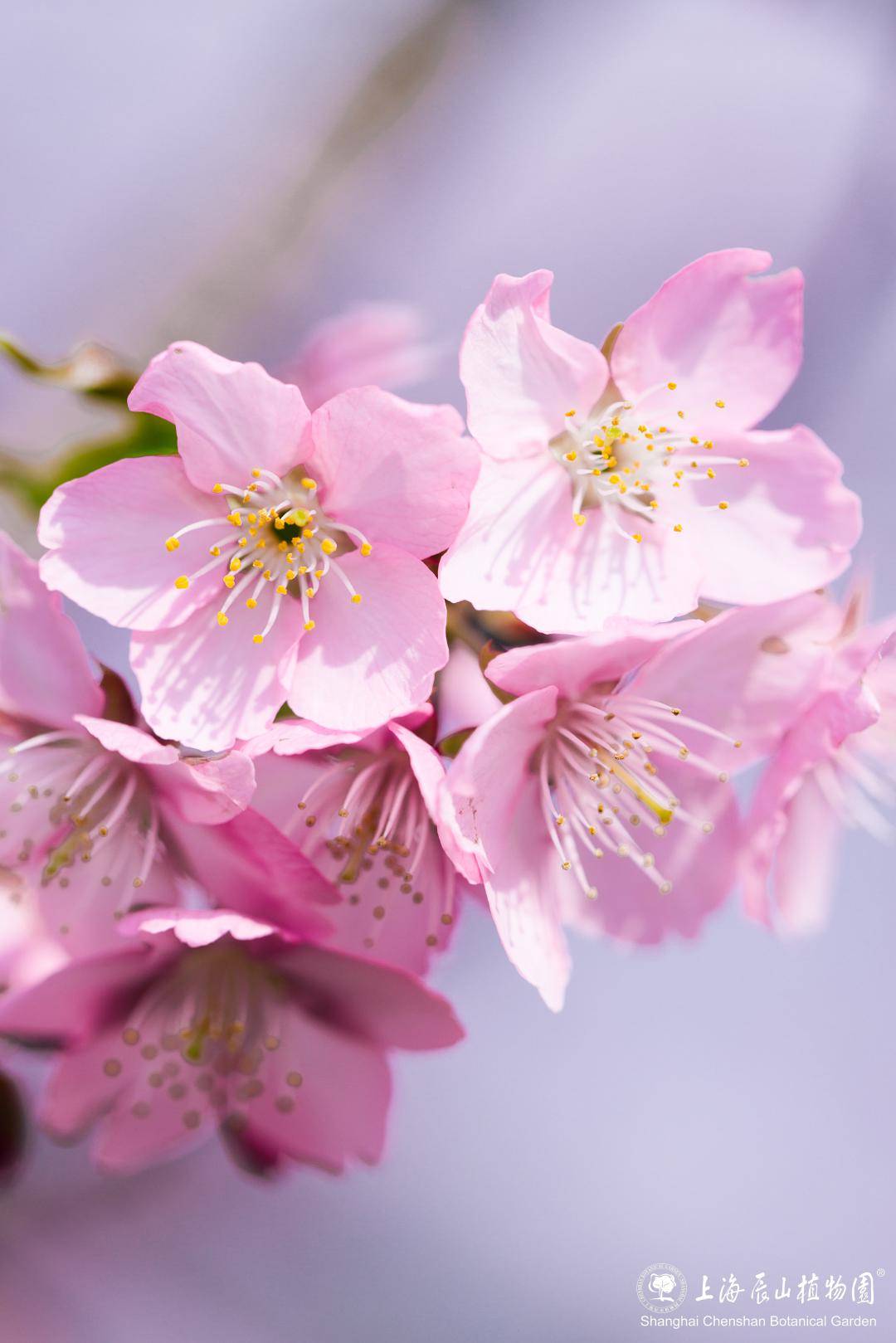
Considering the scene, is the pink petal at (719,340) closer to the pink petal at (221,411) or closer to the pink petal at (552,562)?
the pink petal at (552,562)

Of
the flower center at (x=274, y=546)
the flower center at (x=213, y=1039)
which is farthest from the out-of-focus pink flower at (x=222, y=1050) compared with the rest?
the flower center at (x=274, y=546)

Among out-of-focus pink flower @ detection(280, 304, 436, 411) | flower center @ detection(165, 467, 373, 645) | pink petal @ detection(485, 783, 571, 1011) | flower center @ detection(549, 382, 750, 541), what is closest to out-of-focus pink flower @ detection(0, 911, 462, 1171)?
pink petal @ detection(485, 783, 571, 1011)

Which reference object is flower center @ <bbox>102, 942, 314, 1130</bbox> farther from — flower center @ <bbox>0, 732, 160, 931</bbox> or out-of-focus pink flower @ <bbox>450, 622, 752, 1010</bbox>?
out-of-focus pink flower @ <bbox>450, 622, 752, 1010</bbox>

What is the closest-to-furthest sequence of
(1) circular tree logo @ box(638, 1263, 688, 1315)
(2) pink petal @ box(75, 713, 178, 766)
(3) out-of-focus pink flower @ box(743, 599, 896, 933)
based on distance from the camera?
(2) pink petal @ box(75, 713, 178, 766)
(3) out-of-focus pink flower @ box(743, 599, 896, 933)
(1) circular tree logo @ box(638, 1263, 688, 1315)

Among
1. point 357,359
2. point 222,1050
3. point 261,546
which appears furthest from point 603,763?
point 357,359

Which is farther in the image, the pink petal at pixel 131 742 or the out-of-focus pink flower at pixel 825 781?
the out-of-focus pink flower at pixel 825 781
